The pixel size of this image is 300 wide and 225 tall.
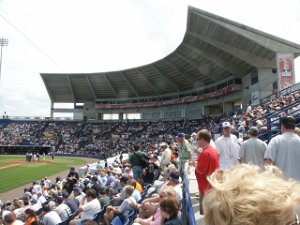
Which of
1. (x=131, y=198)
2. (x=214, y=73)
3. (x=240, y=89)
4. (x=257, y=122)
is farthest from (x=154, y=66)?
(x=131, y=198)

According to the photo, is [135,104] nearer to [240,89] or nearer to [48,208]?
[240,89]

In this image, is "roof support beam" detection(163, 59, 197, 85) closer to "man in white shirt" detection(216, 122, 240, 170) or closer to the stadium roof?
the stadium roof

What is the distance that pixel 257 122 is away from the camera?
34.3 ft

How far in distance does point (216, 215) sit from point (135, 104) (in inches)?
2406

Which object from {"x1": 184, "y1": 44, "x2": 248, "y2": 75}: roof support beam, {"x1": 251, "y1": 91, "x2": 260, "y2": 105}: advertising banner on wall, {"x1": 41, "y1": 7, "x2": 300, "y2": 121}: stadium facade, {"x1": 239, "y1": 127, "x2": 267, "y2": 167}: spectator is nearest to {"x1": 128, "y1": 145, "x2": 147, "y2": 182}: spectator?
{"x1": 239, "y1": 127, "x2": 267, "y2": 167}: spectator

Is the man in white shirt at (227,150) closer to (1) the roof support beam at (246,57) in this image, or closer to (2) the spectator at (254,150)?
(2) the spectator at (254,150)

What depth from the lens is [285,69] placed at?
29.3 meters

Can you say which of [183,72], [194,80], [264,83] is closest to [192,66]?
[183,72]

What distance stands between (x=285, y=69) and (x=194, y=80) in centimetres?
2038

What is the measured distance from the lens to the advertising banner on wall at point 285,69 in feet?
95.1

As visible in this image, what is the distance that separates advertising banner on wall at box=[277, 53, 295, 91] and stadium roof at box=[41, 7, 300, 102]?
2.59ft

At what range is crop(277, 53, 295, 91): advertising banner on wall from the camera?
29.0m

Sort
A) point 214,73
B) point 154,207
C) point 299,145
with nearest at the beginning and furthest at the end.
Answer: point 299,145, point 154,207, point 214,73

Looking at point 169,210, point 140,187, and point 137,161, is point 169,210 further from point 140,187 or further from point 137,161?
point 137,161
